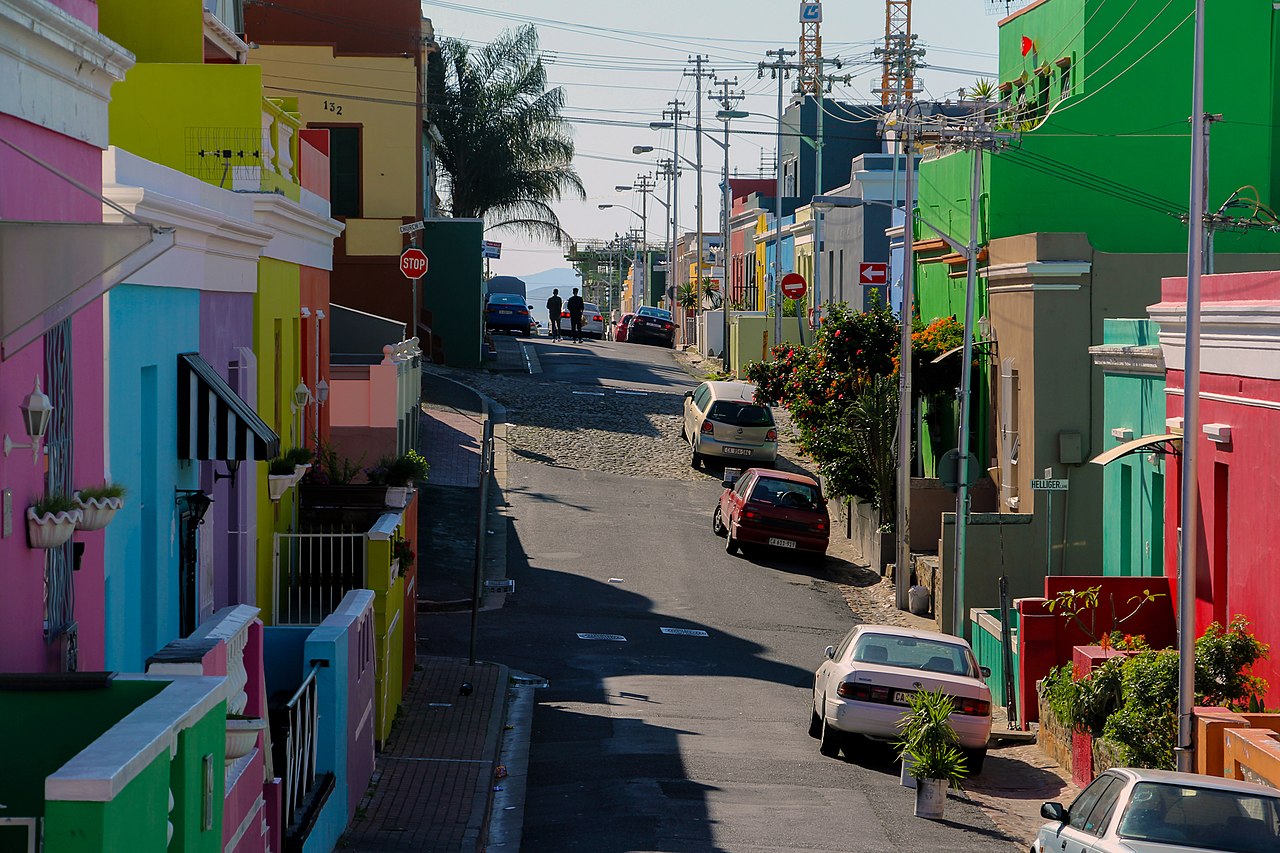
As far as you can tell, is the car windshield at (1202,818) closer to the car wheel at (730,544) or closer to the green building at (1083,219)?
the green building at (1083,219)

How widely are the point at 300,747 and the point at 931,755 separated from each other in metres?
5.69

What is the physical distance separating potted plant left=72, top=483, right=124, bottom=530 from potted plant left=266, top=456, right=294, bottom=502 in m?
6.08

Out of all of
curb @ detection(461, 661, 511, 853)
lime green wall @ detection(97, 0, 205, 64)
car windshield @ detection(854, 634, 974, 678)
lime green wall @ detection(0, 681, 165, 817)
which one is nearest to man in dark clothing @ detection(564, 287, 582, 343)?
curb @ detection(461, 661, 511, 853)

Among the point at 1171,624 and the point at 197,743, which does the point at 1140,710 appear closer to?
the point at 1171,624

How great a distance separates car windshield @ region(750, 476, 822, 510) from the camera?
94.3ft

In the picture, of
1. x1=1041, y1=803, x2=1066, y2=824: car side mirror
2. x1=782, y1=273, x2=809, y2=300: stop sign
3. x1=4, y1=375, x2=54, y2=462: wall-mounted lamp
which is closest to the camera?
x1=4, y1=375, x2=54, y2=462: wall-mounted lamp

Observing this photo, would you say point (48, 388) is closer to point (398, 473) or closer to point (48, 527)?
point (48, 527)

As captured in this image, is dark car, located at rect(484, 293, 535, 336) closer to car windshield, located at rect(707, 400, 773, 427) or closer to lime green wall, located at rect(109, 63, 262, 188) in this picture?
car windshield, located at rect(707, 400, 773, 427)

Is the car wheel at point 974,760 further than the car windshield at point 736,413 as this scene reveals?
No

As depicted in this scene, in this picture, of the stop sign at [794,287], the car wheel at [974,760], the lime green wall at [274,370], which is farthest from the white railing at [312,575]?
the stop sign at [794,287]

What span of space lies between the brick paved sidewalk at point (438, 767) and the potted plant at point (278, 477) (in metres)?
2.72

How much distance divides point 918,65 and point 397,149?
16.7 metres

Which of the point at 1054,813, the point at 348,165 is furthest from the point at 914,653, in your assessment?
the point at 348,165

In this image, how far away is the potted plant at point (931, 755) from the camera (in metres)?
13.7
